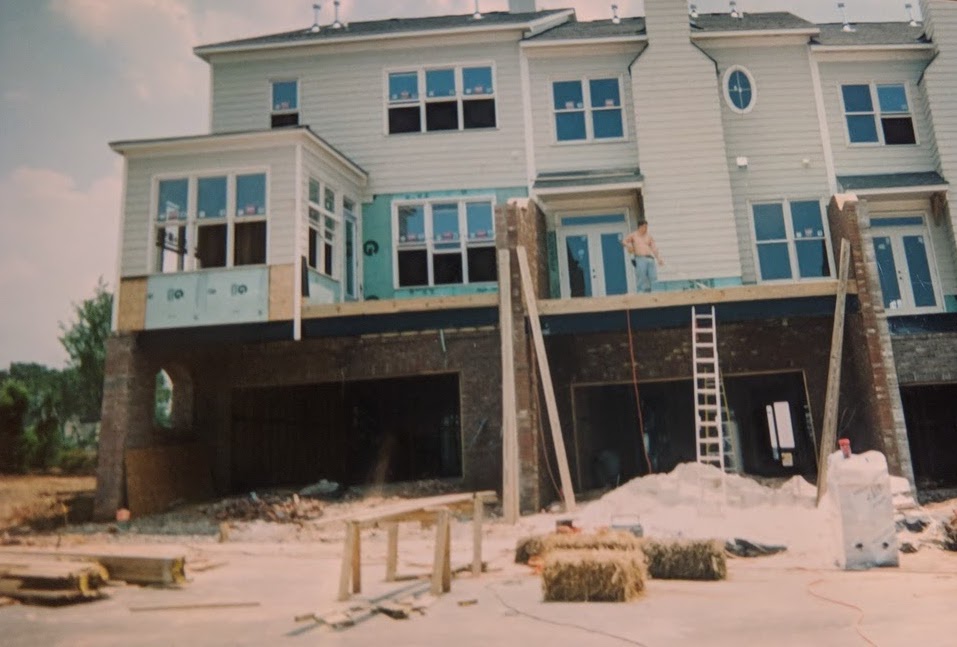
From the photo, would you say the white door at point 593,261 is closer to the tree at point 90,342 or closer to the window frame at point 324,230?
the window frame at point 324,230

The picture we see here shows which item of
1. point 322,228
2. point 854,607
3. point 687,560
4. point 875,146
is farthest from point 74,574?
point 875,146

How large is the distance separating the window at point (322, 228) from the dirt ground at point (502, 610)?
6578 mm

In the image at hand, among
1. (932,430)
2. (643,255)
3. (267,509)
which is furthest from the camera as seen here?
(932,430)

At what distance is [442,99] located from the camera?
16438mm

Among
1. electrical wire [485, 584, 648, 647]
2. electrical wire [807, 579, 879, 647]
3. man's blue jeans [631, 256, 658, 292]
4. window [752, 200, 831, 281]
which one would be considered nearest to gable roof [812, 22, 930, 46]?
window [752, 200, 831, 281]

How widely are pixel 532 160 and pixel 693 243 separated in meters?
4.23

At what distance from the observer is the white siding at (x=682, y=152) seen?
49.7 feet

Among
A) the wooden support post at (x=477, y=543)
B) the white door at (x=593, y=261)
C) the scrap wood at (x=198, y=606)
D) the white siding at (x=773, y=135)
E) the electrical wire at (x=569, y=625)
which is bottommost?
the electrical wire at (x=569, y=625)

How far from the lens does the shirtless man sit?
13.5 metres

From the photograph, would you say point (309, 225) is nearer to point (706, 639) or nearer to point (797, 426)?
point (706, 639)

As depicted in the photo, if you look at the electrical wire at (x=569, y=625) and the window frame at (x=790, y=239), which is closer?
the electrical wire at (x=569, y=625)

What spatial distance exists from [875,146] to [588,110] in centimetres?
708

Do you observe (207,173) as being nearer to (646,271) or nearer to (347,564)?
(646,271)

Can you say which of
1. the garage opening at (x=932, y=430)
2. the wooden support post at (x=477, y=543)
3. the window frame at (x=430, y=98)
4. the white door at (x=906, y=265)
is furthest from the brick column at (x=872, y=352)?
the window frame at (x=430, y=98)
